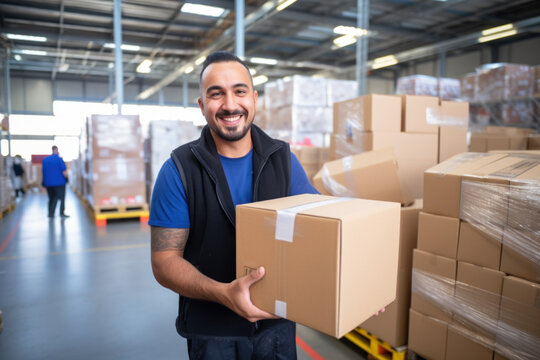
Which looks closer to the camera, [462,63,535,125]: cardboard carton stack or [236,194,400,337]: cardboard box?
[236,194,400,337]: cardboard box

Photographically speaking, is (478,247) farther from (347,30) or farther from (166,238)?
(347,30)

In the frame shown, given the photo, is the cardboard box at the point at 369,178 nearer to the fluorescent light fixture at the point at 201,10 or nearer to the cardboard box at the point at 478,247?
the cardboard box at the point at 478,247

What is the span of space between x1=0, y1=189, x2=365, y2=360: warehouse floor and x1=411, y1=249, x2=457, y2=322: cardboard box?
0.74 meters

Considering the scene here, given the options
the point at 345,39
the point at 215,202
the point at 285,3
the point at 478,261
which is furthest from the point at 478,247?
the point at 345,39

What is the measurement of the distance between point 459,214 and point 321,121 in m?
4.98

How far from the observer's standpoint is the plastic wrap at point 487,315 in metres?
1.71

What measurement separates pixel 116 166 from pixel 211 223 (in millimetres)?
6578

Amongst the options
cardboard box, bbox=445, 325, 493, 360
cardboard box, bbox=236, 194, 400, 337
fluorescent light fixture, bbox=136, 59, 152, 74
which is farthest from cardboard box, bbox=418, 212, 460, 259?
fluorescent light fixture, bbox=136, 59, 152, 74

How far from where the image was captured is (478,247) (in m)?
1.90

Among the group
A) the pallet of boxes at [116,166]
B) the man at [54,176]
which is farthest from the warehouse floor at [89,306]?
the man at [54,176]

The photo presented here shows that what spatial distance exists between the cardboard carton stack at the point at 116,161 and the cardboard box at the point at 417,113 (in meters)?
5.56

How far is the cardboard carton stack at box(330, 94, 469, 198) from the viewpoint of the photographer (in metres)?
3.24

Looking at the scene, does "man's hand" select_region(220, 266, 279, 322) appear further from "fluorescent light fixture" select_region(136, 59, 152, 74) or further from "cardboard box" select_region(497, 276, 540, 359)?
"fluorescent light fixture" select_region(136, 59, 152, 74)

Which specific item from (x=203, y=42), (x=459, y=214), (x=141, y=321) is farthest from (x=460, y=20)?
(x=141, y=321)
